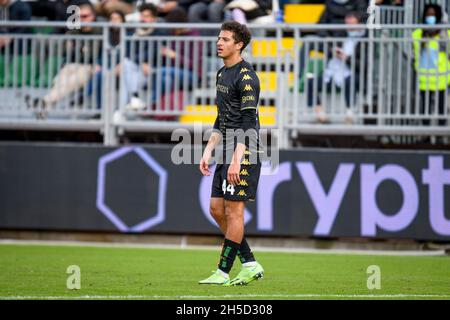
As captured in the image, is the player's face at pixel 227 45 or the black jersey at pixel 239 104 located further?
the player's face at pixel 227 45

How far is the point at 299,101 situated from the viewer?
17.0 metres

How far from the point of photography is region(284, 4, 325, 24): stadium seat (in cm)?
1909

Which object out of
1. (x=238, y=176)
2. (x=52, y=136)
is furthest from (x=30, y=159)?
(x=238, y=176)

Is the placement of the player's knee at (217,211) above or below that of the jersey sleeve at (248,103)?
below

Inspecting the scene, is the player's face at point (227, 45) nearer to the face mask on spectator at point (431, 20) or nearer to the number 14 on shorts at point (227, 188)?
the number 14 on shorts at point (227, 188)

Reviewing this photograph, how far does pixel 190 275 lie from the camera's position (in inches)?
465

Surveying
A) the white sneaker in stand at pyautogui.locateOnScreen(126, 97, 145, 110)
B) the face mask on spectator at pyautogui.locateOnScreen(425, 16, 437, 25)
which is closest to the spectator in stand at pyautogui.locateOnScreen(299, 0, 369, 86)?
the face mask on spectator at pyautogui.locateOnScreen(425, 16, 437, 25)

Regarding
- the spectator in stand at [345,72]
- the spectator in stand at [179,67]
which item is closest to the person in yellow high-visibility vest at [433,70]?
the spectator in stand at [345,72]

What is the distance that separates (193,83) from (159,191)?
181 centimetres

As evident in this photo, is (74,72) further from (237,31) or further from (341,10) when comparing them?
(237,31)

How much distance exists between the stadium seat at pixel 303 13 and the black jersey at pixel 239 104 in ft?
27.7

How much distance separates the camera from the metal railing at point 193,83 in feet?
54.1
